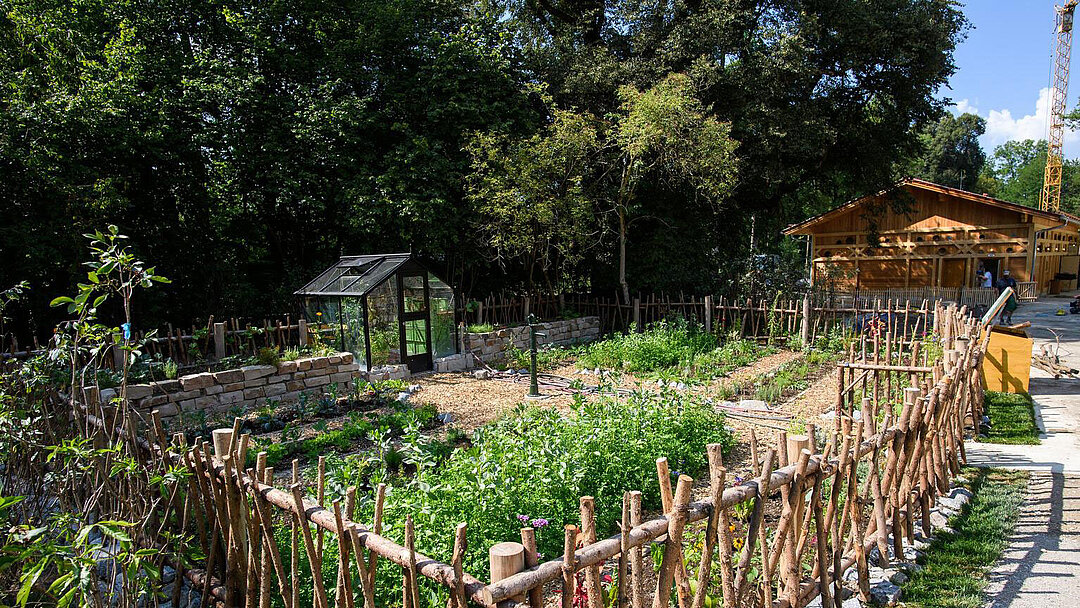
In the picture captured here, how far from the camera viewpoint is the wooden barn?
21578 millimetres

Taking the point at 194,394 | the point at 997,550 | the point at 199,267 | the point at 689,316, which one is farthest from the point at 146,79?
the point at 997,550

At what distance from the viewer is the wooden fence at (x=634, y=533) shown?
8.14ft

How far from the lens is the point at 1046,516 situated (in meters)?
4.79

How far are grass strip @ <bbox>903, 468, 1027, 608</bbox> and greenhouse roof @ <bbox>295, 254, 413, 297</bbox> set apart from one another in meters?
8.33

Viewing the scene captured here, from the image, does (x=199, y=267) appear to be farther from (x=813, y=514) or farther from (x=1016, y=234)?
(x=1016, y=234)

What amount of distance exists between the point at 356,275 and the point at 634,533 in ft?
29.9

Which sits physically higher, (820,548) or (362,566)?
(362,566)

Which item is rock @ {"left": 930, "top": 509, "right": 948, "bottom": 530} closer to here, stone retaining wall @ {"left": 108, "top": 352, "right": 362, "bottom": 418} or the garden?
the garden

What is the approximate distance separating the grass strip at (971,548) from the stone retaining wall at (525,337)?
27.5 feet

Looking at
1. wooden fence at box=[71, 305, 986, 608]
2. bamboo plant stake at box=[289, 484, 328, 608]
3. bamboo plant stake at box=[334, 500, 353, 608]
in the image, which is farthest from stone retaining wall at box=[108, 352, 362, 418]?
bamboo plant stake at box=[334, 500, 353, 608]

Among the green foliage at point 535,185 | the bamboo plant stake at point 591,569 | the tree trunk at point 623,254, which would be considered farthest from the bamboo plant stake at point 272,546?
the tree trunk at point 623,254

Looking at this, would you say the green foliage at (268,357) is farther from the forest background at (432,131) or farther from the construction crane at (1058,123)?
the construction crane at (1058,123)

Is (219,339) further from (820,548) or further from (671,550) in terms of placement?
(820,548)

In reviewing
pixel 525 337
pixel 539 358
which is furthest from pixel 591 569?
pixel 525 337
